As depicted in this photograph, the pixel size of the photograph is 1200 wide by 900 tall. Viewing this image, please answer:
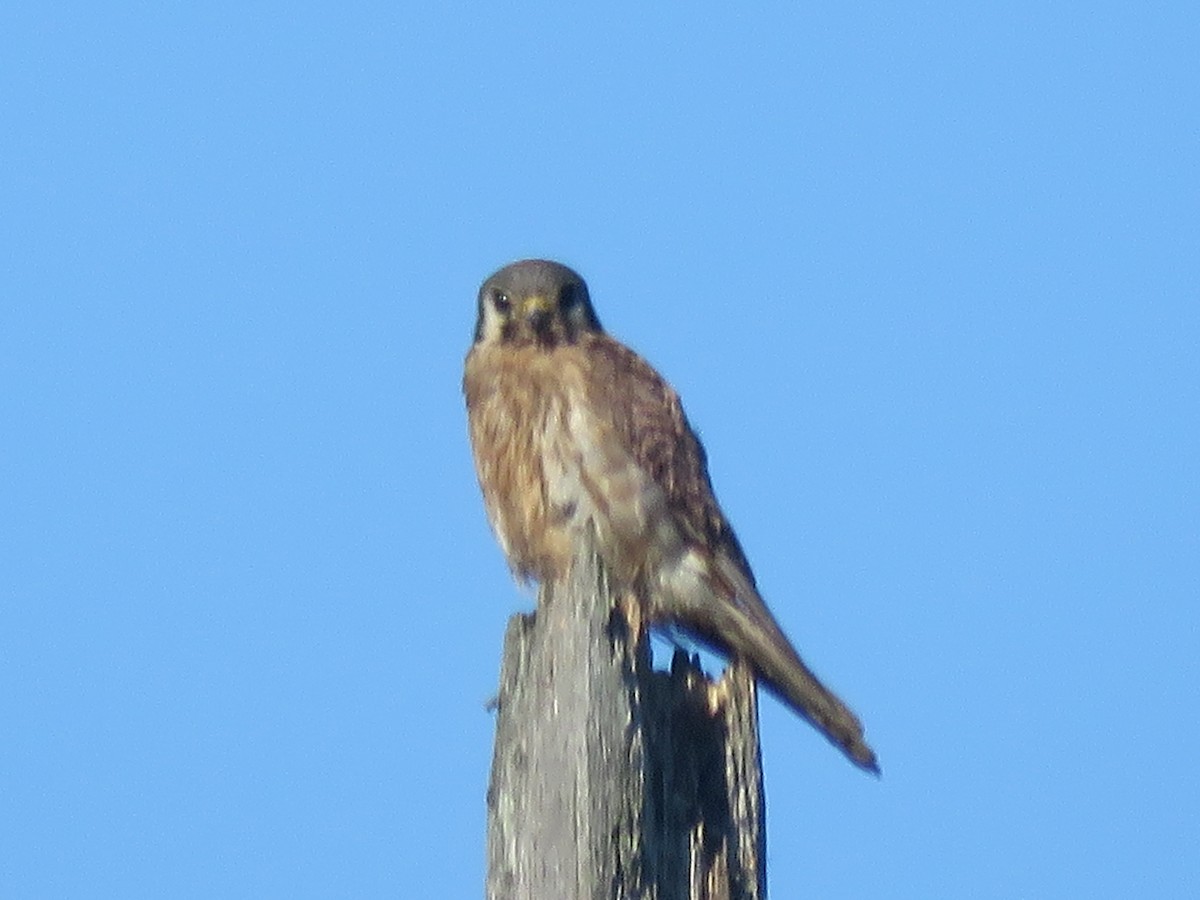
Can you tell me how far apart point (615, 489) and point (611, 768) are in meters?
2.87

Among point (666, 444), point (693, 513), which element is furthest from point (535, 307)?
point (693, 513)

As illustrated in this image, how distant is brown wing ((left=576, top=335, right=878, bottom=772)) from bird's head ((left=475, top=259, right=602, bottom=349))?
0.17 metres

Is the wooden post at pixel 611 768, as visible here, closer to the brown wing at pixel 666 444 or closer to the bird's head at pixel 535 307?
the brown wing at pixel 666 444

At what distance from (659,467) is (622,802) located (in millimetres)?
3039

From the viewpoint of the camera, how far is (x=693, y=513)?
19.9 feet

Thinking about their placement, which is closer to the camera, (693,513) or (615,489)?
(615,489)

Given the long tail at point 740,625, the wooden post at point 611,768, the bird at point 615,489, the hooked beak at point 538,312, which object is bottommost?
the wooden post at point 611,768

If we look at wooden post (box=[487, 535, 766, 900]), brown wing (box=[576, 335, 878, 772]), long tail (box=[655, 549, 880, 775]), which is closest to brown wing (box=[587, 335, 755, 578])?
brown wing (box=[576, 335, 878, 772])

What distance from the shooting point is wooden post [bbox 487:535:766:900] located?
305 cm

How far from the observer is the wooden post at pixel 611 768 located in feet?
10.0

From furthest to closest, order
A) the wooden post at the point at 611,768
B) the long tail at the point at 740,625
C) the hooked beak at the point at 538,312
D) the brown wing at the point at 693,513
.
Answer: the hooked beak at the point at 538,312 < the brown wing at the point at 693,513 < the long tail at the point at 740,625 < the wooden post at the point at 611,768

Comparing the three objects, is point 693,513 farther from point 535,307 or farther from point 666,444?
point 535,307

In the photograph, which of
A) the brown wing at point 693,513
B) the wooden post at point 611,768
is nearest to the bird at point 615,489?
the brown wing at point 693,513

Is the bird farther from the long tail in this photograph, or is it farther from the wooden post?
the wooden post
